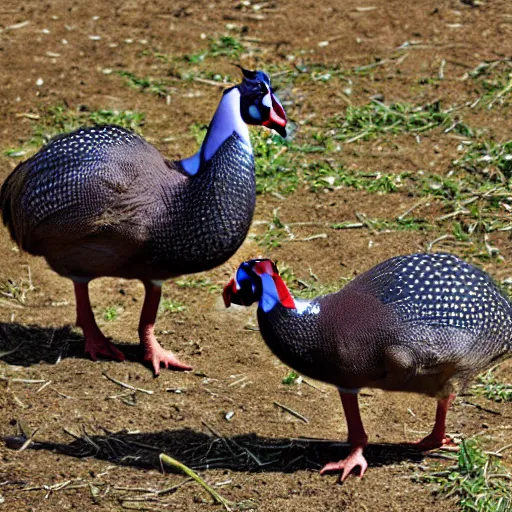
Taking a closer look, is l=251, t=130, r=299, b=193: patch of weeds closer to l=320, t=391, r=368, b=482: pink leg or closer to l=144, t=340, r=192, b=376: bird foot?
l=144, t=340, r=192, b=376: bird foot

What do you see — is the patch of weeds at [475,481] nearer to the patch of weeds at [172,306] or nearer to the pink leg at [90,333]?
the pink leg at [90,333]

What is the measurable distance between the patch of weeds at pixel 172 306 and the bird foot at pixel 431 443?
2.04 meters

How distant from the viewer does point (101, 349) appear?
655cm

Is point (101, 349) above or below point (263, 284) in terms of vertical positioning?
below

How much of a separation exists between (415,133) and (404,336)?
12.1ft

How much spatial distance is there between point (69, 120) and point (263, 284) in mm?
4022

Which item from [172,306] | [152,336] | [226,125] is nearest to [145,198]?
[226,125]

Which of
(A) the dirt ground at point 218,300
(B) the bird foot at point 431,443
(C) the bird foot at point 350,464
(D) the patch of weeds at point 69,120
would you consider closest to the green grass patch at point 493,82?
(A) the dirt ground at point 218,300

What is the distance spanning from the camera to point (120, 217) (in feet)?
19.9

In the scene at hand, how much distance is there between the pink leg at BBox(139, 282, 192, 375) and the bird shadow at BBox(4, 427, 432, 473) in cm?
71

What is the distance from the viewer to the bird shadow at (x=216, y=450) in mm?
5570

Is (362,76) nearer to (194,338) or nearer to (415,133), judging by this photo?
(415,133)

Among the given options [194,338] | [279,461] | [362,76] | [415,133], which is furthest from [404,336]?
[362,76]

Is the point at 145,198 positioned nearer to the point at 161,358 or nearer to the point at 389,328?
the point at 161,358
